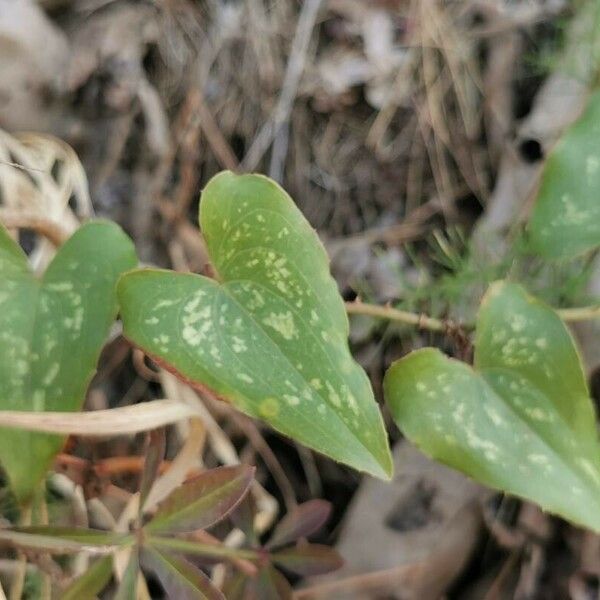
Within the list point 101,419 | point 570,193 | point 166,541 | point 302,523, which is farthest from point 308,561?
point 570,193

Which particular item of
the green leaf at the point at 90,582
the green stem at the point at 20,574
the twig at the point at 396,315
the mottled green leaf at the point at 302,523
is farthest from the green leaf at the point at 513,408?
the green stem at the point at 20,574

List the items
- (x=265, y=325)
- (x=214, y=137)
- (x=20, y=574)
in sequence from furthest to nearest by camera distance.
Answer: (x=214, y=137) → (x=20, y=574) → (x=265, y=325)

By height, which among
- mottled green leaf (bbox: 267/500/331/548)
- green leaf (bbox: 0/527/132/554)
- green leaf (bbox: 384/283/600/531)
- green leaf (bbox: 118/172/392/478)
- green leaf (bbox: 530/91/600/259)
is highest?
green leaf (bbox: 530/91/600/259)

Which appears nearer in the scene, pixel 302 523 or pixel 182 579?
pixel 182 579

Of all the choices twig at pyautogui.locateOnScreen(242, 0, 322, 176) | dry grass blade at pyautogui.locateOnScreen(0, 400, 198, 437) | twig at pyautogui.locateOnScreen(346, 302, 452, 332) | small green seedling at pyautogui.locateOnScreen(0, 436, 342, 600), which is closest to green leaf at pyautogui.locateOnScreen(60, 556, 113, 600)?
small green seedling at pyautogui.locateOnScreen(0, 436, 342, 600)

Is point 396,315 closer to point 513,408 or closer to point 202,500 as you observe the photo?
point 513,408

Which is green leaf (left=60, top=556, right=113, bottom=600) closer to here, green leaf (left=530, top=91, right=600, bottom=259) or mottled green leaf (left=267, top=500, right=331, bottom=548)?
mottled green leaf (left=267, top=500, right=331, bottom=548)
